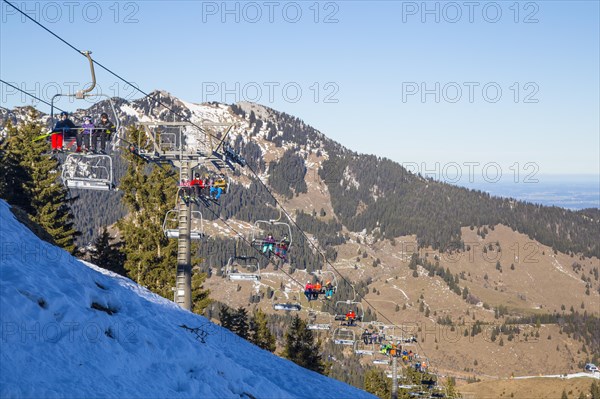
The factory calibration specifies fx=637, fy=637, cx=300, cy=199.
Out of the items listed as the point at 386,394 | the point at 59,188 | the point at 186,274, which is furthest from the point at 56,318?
the point at 386,394

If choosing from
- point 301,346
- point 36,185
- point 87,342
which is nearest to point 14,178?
point 36,185

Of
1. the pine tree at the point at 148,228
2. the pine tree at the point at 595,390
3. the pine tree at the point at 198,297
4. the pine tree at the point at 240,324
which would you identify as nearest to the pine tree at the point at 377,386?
the pine tree at the point at 240,324

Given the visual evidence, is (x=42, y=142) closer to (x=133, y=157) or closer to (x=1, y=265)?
(x=133, y=157)

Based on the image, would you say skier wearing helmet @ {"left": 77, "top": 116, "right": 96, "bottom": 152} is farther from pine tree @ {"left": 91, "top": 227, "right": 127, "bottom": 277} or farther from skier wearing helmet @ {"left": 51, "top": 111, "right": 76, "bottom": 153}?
pine tree @ {"left": 91, "top": 227, "right": 127, "bottom": 277}

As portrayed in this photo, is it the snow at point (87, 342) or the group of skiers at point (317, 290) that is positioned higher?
the snow at point (87, 342)

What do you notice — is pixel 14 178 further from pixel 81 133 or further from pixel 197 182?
pixel 81 133

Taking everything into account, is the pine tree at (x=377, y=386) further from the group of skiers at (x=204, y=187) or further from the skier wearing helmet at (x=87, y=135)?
the skier wearing helmet at (x=87, y=135)
